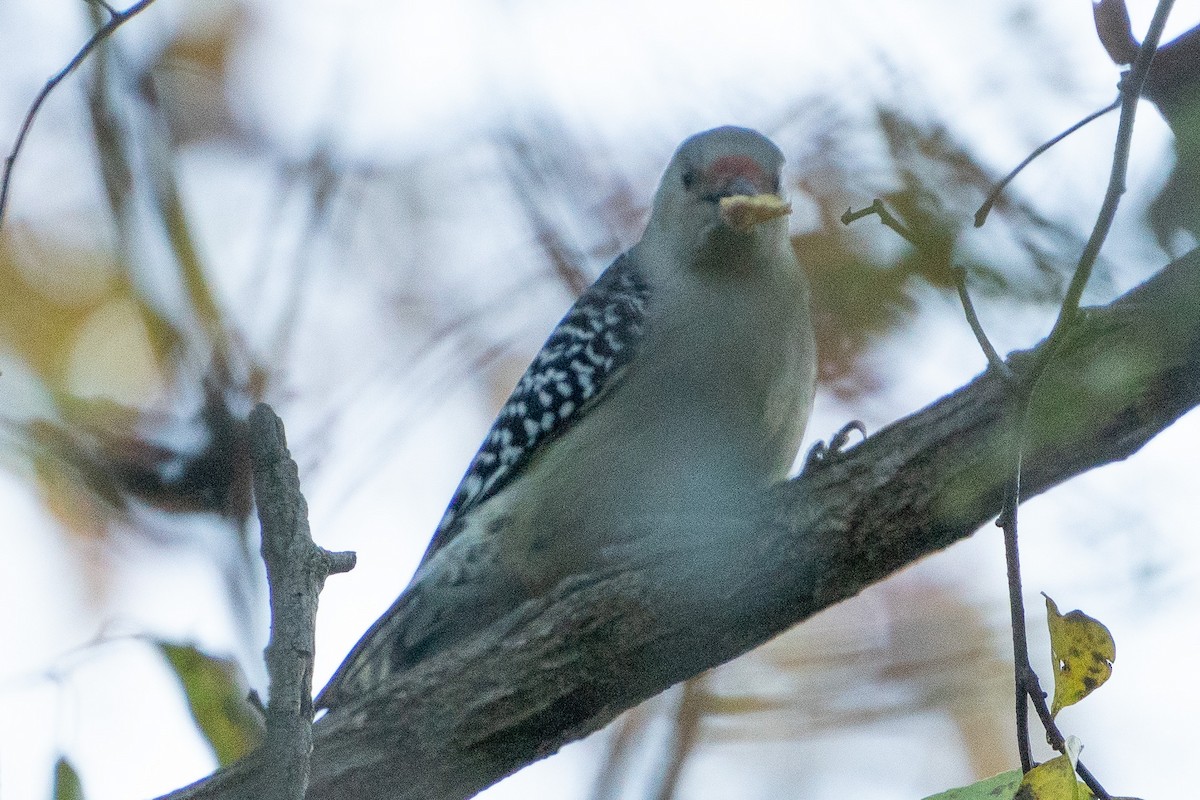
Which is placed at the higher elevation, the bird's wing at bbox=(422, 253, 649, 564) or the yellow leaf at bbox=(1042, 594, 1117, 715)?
the bird's wing at bbox=(422, 253, 649, 564)

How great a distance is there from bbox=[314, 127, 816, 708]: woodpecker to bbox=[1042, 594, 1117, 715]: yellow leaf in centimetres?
215

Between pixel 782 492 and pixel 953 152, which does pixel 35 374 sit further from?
pixel 953 152

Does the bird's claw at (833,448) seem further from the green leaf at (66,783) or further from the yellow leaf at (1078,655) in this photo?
the green leaf at (66,783)

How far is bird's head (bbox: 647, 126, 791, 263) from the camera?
4926 mm

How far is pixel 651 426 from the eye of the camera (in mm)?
4879

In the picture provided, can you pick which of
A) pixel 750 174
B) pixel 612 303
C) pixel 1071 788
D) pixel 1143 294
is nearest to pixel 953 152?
pixel 1143 294

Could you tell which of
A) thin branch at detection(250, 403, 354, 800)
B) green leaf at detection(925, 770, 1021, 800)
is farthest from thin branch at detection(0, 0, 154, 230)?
green leaf at detection(925, 770, 1021, 800)

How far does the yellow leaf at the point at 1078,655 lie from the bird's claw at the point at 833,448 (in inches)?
62.4

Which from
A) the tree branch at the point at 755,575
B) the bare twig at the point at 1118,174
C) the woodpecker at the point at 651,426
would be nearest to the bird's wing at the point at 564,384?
the woodpecker at the point at 651,426

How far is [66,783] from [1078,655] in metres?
2.41

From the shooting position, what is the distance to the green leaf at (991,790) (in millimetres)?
2264

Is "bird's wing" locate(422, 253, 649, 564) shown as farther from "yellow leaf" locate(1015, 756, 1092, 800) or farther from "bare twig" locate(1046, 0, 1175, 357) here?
"yellow leaf" locate(1015, 756, 1092, 800)

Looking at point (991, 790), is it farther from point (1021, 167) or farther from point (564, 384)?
point (564, 384)

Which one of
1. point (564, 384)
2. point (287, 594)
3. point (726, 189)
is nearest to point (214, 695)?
point (287, 594)
